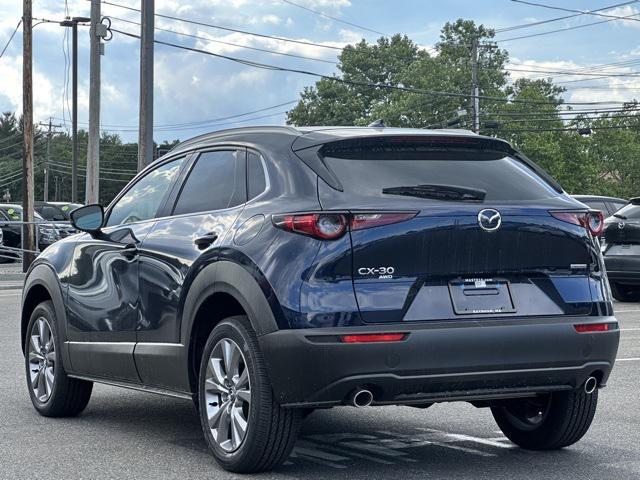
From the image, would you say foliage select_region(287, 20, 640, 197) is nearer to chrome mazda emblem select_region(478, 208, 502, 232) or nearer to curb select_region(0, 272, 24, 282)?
curb select_region(0, 272, 24, 282)

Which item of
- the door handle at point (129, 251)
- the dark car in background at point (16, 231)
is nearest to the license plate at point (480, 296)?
the door handle at point (129, 251)

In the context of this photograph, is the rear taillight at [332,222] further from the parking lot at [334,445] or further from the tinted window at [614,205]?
the tinted window at [614,205]

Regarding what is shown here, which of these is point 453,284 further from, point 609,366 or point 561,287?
point 609,366

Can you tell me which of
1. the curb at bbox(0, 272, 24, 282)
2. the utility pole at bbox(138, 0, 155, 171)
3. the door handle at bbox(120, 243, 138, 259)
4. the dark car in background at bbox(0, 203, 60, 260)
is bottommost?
the curb at bbox(0, 272, 24, 282)

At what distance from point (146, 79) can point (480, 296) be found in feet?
72.8

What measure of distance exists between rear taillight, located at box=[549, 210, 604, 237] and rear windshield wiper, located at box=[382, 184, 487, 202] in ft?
1.34

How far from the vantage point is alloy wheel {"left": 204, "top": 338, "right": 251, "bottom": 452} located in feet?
19.4

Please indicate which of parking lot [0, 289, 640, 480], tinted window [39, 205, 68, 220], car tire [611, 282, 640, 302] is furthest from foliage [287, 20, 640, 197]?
parking lot [0, 289, 640, 480]

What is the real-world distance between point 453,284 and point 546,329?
1.63ft

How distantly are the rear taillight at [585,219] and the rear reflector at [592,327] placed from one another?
491 millimetres

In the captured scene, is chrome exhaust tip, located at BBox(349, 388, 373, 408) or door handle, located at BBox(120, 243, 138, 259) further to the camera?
door handle, located at BBox(120, 243, 138, 259)

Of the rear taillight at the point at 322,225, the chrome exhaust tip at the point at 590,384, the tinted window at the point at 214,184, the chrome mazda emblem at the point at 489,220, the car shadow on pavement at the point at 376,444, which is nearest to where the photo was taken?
the rear taillight at the point at 322,225

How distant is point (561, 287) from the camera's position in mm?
5945

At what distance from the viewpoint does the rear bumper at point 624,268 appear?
1806cm
